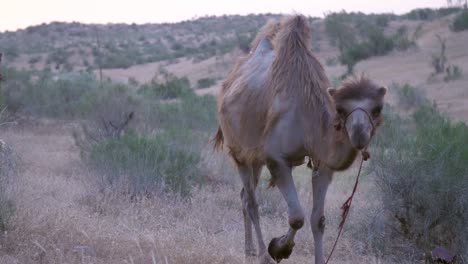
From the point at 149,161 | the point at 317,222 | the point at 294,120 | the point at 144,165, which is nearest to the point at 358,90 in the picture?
the point at 294,120

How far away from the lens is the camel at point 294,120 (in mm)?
6430

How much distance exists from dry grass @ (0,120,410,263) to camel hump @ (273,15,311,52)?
2.10 m

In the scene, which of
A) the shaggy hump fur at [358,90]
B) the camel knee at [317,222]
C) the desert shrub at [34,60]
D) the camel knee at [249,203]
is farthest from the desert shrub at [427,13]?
the shaggy hump fur at [358,90]

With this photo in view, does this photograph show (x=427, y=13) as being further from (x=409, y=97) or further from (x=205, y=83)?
(x=409, y=97)

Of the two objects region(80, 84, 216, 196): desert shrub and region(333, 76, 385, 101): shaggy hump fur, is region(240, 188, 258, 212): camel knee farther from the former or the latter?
region(333, 76, 385, 101): shaggy hump fur

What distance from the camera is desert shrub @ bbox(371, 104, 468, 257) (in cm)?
936

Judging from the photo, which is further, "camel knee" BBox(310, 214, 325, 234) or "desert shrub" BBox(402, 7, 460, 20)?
"desert shrub" BBox(402, 7, 460, 20)

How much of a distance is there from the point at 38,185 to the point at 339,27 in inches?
1528

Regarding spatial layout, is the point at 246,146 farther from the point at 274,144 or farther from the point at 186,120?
→ the point at 186,120

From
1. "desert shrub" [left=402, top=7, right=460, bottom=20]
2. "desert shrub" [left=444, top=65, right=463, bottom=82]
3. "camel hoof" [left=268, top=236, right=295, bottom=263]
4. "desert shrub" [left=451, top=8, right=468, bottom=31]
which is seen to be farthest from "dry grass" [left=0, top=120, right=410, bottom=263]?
"desert shrub" [left=402, top=7, right=460, bottom=20]

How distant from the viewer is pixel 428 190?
9445mm

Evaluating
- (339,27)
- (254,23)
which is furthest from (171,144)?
(254,23)

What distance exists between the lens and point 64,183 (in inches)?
485

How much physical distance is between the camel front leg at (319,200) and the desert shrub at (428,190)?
7.11 ft
